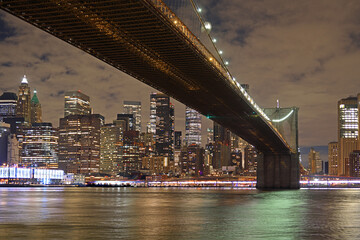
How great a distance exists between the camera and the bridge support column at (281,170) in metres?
85.5

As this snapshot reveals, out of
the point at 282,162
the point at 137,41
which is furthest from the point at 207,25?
the point at 282,162

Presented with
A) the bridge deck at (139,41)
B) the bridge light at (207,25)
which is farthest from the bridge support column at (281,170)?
the bridge light at (207,25)

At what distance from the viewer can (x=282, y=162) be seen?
282ft

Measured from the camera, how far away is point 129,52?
34.1 metres

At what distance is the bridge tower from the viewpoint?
85.5 meters

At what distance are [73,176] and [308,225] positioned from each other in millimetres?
183437

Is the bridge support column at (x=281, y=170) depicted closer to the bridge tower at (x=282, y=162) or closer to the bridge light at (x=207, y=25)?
the bridge tower at (x=282, y=162)

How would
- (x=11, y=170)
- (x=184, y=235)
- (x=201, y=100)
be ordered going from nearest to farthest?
(x=184, y=235) → (x=201, y=100) → (x=11, y=170)

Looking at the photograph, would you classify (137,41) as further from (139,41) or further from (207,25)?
(207,25)

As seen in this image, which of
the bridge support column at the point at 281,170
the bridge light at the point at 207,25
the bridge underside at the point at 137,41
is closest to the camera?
the bridge underside at the point at 137,41

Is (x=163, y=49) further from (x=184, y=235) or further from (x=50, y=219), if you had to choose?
(x=184, y=235)

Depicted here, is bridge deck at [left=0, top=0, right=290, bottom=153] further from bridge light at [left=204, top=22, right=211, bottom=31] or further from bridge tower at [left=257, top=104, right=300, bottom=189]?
bridge tower at [left=257, top=104, right=300, bottom=189]

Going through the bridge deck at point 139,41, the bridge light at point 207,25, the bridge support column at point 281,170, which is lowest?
the bridge support column at point 281,170

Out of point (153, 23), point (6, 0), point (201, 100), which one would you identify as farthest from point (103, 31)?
point (201, 100)
